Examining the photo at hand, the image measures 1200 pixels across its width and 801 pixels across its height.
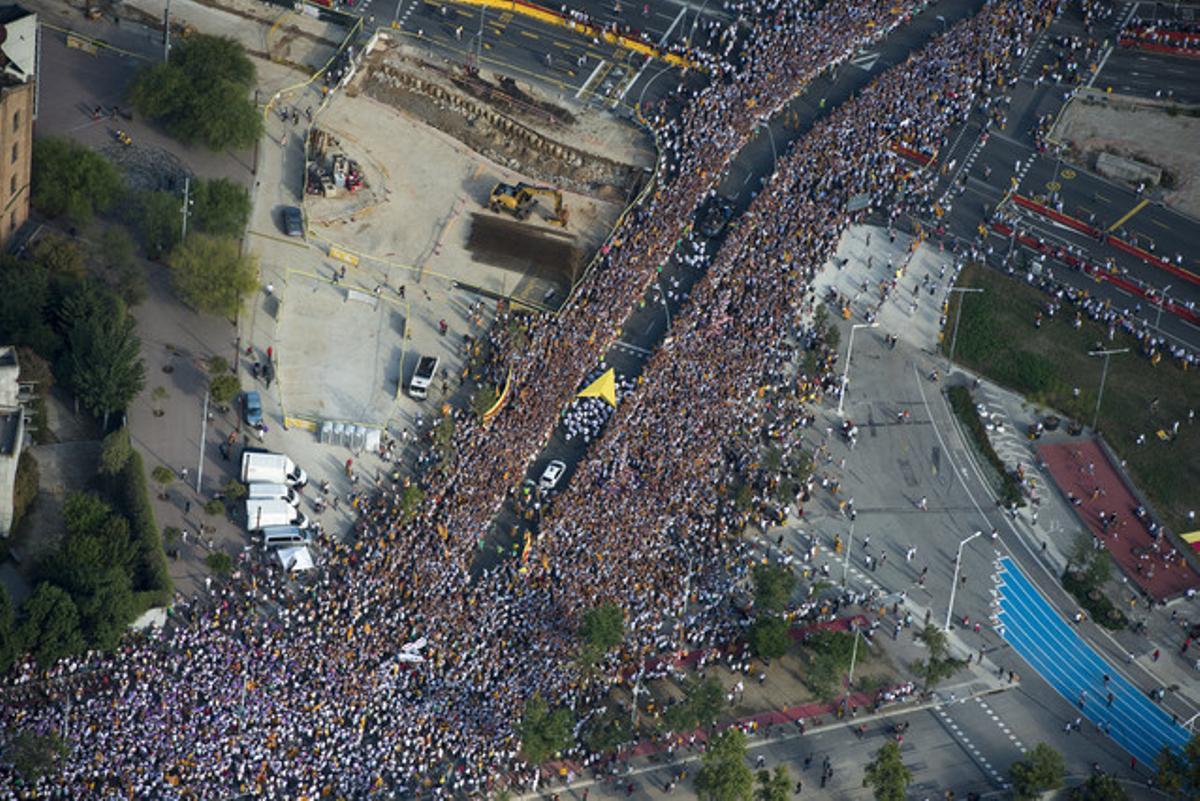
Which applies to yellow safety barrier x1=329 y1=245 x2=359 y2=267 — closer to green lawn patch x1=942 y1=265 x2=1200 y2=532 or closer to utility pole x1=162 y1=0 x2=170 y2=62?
utility pole x1=162 y1=0 x2=170 y2=62

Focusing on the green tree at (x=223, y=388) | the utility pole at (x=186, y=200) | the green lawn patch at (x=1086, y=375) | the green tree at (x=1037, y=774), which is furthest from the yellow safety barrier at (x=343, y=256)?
the green tree at (x=1037, y=774)

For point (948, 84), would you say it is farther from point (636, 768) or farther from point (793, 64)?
point (636, 768)

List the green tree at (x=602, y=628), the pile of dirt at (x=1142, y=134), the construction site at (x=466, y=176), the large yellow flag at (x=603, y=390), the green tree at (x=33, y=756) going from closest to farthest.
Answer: the green tree at (x=33, y=756) < the green tree at (x=602, y=628) < the large yellow flag at (x=603, y=390) < the construction site at (x=466, y=176) < the pile of dirt at (x=1142, y=134)

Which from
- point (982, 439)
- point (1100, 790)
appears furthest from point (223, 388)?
point (1100, 790)

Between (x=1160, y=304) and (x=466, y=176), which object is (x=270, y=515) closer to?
(x=466, y=176)

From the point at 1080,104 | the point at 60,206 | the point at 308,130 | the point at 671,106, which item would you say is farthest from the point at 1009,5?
the point at 60,206

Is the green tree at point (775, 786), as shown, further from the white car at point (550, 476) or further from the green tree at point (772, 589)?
the white car at point (550, 476)
